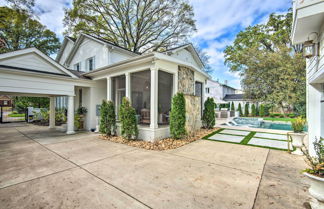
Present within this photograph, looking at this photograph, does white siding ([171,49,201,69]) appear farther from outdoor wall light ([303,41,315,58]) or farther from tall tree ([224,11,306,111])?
tall tree ([224,11,306,111])

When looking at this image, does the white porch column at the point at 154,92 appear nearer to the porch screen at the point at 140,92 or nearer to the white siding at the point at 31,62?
the porch screen at the point at 140,92

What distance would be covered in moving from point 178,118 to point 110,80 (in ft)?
15.0

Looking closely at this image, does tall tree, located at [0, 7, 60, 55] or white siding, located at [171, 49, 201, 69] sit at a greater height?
tall tree, located at [0, 7, 60, 55]

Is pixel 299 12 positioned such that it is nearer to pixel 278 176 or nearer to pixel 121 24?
pixel 278 176

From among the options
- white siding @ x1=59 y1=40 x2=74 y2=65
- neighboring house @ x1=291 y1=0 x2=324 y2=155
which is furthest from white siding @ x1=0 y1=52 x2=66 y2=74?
neighboring house @ x1=291 y1=0 x2=324 y2=155

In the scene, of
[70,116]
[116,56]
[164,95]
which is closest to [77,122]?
[70,116]

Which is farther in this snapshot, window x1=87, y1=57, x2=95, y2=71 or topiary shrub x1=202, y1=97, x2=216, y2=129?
window x1=87, y1=57, x2=95, y2=71

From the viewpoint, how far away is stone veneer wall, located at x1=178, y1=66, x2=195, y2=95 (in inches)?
282

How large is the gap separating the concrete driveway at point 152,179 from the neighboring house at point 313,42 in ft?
4.35

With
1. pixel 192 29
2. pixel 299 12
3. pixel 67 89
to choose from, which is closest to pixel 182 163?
pixel 299 12

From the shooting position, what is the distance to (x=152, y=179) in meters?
3.05

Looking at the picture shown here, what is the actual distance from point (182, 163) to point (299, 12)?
4116 millimetres

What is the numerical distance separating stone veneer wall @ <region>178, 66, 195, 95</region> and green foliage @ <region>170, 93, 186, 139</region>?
3.67 feet

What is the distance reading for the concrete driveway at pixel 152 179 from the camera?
92.0 inches
